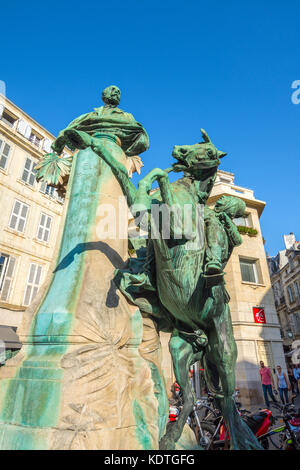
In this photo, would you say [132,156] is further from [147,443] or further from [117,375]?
[147,443]

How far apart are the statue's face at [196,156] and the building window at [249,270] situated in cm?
1639

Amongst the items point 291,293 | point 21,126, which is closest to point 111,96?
point 21,126

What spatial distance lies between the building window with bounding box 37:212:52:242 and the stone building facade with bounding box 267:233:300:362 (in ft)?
99.7

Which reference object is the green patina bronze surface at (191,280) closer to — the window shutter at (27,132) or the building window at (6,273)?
the building window at (6,273)

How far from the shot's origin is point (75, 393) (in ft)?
5.96

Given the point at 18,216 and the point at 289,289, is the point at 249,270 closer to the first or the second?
the point at 18,216

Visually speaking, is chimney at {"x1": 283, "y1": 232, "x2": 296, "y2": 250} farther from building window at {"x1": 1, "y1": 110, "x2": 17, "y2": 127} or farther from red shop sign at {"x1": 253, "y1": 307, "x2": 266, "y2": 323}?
building window at {"x1": 1, "y1": 110, "x2": 17, "y2": 127}

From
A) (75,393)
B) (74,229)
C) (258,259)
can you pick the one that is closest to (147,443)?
(75,393)

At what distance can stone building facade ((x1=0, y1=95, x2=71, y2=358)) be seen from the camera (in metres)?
16.8

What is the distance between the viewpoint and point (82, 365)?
1.92m

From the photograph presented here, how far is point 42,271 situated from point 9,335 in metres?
4.86

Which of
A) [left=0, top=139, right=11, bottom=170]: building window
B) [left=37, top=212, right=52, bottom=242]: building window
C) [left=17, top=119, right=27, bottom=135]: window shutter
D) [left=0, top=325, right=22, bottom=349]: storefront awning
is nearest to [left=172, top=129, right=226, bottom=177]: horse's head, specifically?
[left=0, top=325, right=22, bottom=349]: storefront awning

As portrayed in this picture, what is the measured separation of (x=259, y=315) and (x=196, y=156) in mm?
15719

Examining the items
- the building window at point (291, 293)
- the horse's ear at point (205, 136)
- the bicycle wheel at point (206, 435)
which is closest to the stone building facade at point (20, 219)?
the bicycle wheel at point (206, 435)
